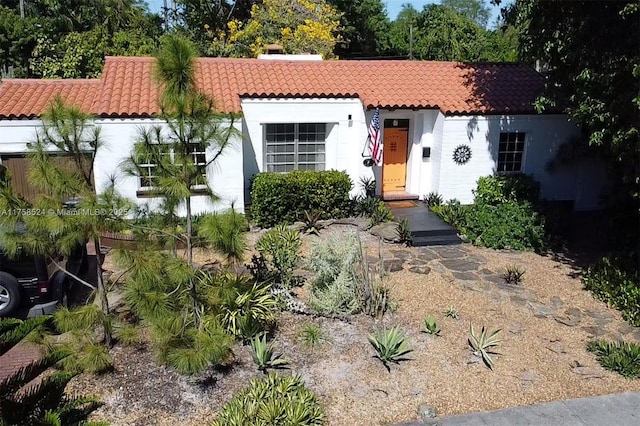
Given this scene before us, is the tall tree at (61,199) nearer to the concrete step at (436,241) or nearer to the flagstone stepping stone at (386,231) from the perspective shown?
the flagstone stepping stone at (386,231)

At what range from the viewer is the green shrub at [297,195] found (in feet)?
47.5

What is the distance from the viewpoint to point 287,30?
24234 millimetres

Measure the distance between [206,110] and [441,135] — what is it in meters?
9.99

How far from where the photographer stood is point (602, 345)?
8.56 m

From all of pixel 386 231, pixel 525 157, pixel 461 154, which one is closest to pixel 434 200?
pixel 461 154

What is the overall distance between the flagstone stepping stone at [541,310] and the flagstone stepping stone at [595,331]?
26.5 inches

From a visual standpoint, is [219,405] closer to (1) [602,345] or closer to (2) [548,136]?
(1) [602,345]

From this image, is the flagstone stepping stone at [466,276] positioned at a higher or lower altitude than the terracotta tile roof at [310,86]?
lower

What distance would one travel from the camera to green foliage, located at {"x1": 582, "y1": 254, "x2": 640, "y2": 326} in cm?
995

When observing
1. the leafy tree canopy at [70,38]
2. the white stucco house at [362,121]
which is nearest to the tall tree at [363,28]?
the leafy tree canopy at [70,38]

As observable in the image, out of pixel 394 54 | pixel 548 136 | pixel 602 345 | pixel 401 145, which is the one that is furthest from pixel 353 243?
pixel 394 54

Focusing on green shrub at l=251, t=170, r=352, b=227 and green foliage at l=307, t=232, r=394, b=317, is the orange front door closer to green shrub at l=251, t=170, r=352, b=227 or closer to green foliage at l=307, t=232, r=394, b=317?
green shrub at l=251, t=170, r=352, b=227

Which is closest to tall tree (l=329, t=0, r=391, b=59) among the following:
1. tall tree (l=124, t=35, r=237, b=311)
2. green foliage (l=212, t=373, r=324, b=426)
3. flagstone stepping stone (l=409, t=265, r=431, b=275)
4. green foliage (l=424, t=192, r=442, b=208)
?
green foliage (l=424, t=192, r=442, b=208)

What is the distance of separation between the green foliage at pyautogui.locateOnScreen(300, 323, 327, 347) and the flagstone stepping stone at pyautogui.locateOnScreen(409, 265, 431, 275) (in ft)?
12.1
